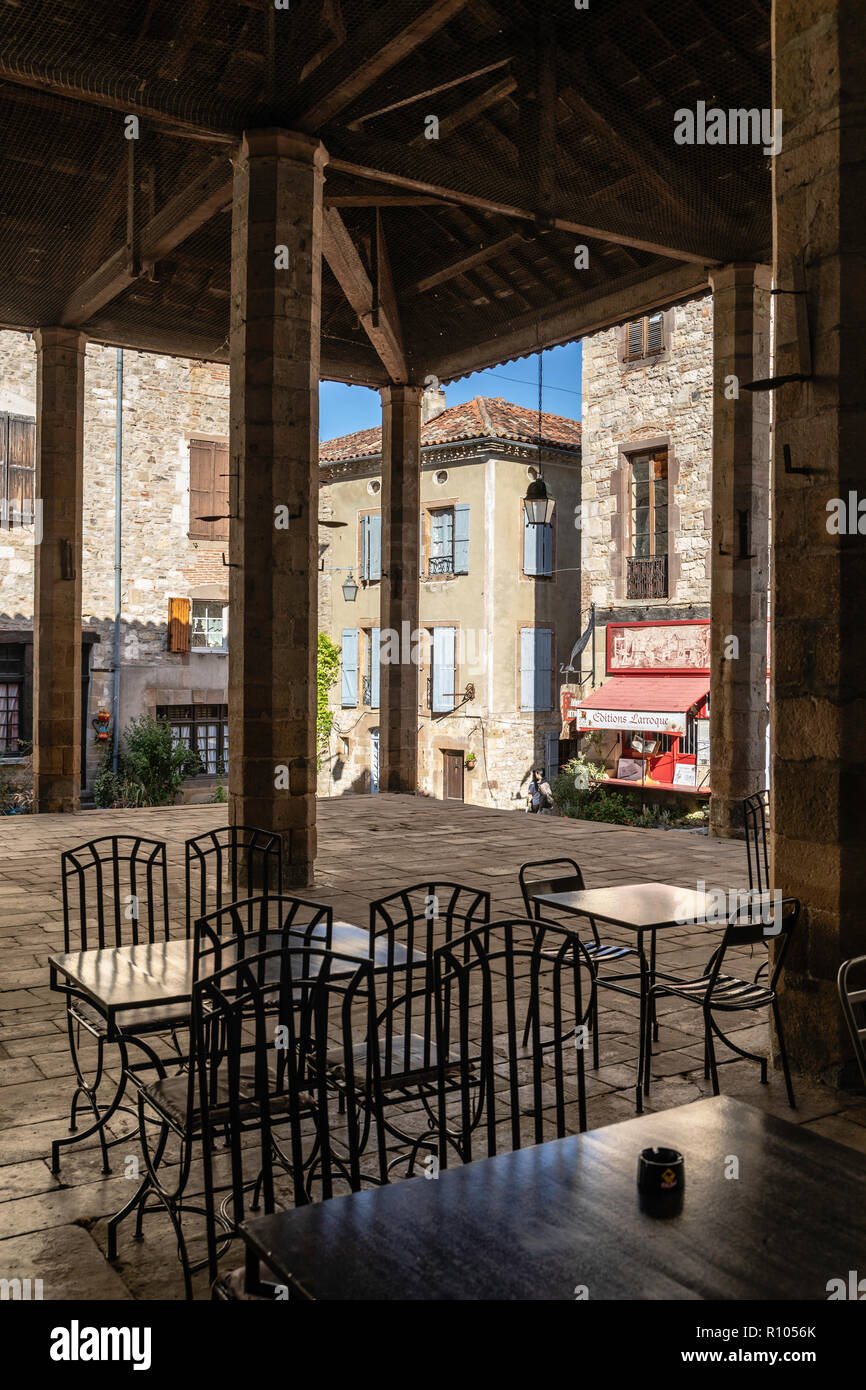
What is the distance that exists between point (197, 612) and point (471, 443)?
6.35m

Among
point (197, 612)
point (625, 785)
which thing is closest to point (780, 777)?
point (625, 785)

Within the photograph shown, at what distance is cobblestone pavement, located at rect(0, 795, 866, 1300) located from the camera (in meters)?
2.87

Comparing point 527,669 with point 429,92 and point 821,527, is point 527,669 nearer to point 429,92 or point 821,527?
point 429,92

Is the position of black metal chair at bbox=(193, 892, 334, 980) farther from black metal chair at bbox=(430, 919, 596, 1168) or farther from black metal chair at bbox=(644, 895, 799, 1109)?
black metal chair at bbox=(644, 895, 799, 1109)

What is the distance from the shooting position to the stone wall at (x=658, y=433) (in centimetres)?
1723

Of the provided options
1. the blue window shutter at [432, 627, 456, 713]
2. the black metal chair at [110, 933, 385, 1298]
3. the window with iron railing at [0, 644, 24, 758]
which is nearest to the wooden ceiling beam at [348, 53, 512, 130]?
the black metal chair at [110, 933, 385, 1298]

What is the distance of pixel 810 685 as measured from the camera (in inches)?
163

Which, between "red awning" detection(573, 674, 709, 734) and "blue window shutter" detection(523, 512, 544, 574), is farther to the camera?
"blue window shutter" detection(523, 512, 544, 574)

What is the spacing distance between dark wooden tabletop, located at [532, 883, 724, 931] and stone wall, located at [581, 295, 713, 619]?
1297 centimetres

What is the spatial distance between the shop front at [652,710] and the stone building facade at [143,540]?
21.1 ft

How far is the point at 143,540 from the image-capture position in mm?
19000

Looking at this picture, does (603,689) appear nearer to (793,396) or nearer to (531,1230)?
(793,396)

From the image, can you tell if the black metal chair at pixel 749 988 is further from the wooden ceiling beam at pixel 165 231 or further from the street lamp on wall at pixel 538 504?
the street lamp on wall at pixel 538 504

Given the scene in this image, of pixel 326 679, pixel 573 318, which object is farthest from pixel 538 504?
pixel 326 679
